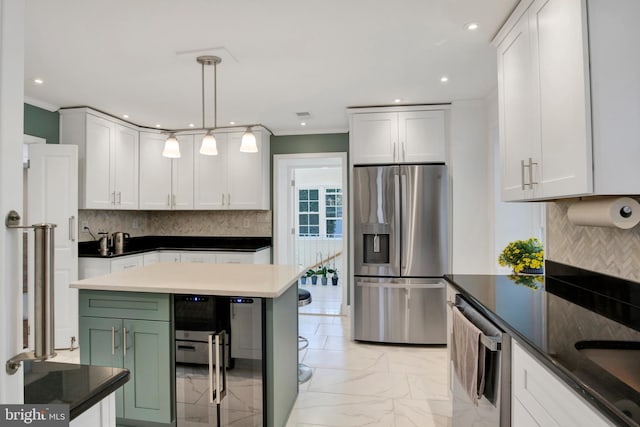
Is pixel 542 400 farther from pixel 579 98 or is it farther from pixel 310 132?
pixel 310 132

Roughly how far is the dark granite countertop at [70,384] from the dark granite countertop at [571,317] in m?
1.13

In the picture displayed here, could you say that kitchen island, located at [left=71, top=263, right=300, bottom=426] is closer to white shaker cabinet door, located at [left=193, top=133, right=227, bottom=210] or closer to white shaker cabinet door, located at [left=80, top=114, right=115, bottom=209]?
white shaker cabinet door, located at [left=80, top=114, right=115, bottom=209]

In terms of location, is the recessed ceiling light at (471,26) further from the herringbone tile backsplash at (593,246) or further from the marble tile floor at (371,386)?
the marble tile floor at (371,386)

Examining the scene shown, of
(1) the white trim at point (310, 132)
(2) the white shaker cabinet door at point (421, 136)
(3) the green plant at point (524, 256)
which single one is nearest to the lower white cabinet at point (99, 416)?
(3) the green plant at point (524, 256)

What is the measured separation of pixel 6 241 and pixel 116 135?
4091 millimetres

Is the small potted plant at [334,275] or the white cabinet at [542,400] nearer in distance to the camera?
the white cabinet at [542,400]

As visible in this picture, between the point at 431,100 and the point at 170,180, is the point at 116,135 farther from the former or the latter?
the point at 431,100

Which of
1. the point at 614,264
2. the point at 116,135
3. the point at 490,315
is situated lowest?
the point at 490,315

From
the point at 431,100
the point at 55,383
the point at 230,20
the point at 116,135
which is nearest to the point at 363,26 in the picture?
the point at 230,20

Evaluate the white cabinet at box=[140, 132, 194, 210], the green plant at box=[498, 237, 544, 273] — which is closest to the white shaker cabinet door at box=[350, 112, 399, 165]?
the green plant at box=[498, 237, 544, 273]

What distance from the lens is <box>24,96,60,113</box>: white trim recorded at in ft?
11.0

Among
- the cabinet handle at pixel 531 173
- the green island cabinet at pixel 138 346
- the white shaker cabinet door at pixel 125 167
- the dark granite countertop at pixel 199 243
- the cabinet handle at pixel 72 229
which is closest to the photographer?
the cabinet handle at pixel 531 173

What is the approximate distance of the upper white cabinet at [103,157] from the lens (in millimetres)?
3688

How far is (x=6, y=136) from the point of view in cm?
61
